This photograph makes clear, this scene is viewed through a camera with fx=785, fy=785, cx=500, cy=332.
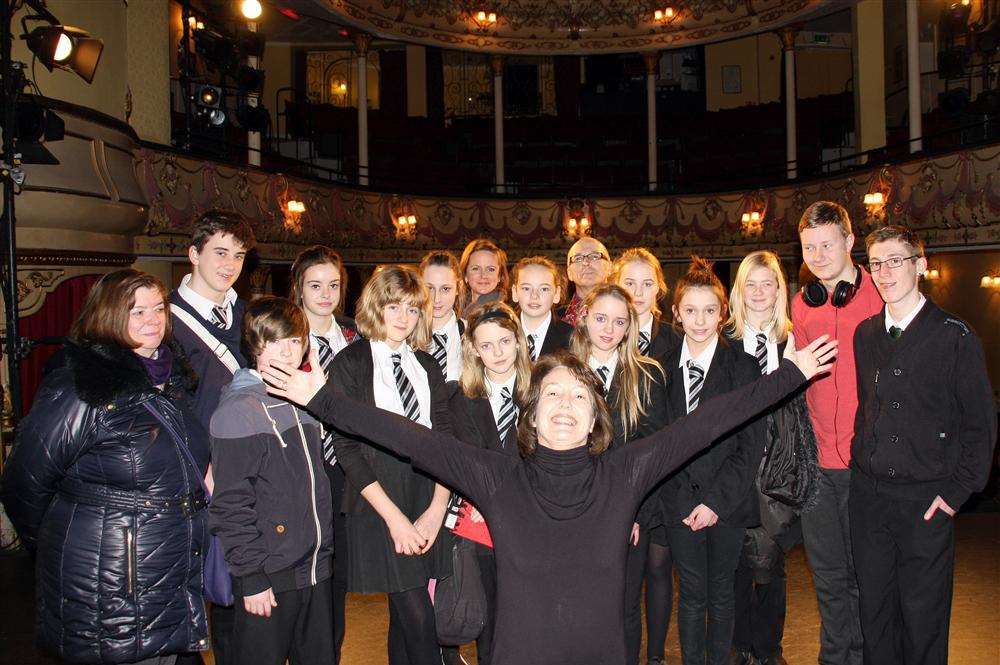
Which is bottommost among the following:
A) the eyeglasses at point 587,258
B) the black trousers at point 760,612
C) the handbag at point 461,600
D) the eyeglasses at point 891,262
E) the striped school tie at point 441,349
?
the black trousers at point 760,612

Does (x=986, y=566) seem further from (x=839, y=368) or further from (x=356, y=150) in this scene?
(x=356, y=150)

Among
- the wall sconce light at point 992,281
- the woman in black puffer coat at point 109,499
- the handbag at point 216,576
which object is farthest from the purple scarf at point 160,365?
the wall sconce light at point 992,281

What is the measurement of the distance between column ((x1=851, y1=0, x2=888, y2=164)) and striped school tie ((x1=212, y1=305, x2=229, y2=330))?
12.4m

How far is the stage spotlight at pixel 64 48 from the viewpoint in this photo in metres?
4.90

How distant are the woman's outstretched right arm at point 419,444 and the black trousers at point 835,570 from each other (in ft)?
5.67

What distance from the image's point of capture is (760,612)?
3.46 metres

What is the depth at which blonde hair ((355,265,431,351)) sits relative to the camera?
304 cm

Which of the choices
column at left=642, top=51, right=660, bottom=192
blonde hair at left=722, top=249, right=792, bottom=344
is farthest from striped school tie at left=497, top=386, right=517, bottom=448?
column at left=642, top=51, right=660, bottom=192

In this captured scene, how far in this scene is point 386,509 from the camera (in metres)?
2.80

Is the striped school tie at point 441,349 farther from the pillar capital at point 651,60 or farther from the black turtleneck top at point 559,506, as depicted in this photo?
the pillar capital at point 651,60

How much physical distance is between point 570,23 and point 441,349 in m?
12.6

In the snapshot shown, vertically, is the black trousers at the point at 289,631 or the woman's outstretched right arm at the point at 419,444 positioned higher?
the woman's outstretched right arm at the point at 419,444

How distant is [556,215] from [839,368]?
36.8 feet

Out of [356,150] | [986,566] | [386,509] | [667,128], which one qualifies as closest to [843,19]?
[667,128]
